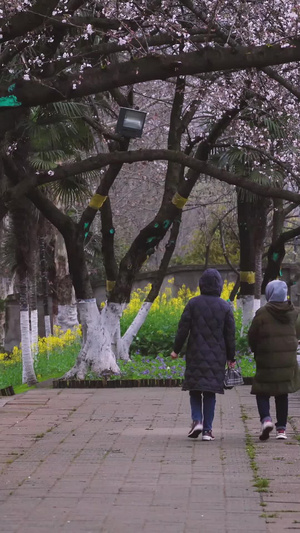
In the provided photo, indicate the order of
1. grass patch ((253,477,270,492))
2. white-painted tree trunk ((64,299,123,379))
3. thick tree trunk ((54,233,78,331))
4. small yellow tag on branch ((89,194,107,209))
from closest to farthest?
grass patch ((253,477,270,492)), white-painted tree trunk ((64,299,123,379)), small yellow tag on branch ((89,194,107,209)), thick tree trunk ((54,233,78,331))

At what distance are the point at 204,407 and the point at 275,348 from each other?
0.85m

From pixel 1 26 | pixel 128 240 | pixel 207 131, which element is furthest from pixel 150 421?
pixel 128 240

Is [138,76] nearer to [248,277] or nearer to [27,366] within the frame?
[27,366]

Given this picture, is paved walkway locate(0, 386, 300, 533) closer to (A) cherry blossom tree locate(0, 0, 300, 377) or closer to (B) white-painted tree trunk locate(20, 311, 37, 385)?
(A) cherry blossom tree locate(0, 0, 300, 377)

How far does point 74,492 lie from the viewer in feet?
23.7

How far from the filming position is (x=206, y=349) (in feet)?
33.1

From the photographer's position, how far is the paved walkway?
629 centimetres

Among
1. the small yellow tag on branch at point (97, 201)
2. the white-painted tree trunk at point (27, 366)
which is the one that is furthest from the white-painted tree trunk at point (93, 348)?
the small yellow tag on branch at point (97, 201)

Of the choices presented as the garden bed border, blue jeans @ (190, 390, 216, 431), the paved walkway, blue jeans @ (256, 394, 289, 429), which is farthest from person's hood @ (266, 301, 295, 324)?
the garden bed border

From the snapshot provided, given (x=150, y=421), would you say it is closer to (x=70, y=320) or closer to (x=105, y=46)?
(x=105, y=46)

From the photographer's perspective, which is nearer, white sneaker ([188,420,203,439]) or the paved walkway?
the paved walkway

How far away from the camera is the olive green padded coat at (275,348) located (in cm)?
993

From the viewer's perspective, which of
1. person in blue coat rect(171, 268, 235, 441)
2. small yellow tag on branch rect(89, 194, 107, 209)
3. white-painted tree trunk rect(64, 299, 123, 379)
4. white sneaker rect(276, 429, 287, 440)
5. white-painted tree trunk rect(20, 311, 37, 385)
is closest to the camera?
white sneaker rect(276, 429, 287, 440)

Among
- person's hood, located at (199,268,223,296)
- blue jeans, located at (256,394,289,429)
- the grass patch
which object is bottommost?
the grass patch
